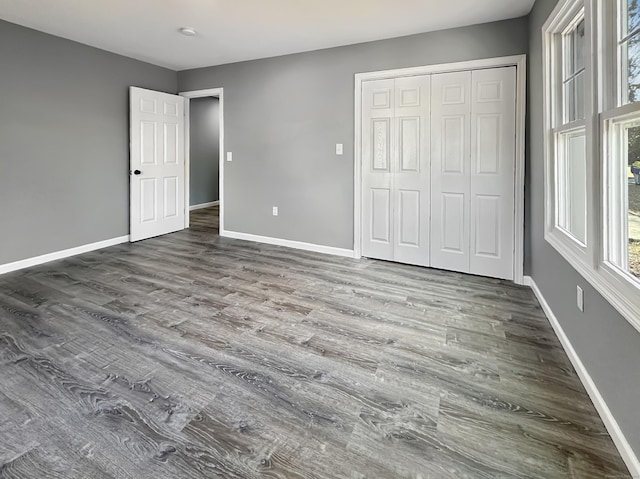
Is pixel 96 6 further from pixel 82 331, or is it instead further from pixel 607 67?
pixel 607 67

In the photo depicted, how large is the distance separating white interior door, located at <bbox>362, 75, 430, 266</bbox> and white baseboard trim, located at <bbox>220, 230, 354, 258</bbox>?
0.36 m

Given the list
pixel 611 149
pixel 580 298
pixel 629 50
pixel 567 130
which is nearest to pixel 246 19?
pixel 567 130

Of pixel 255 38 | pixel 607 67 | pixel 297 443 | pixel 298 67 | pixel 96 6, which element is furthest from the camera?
pixel 298 67

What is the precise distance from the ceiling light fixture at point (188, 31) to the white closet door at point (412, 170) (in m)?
2.20

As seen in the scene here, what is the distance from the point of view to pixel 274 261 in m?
4.23

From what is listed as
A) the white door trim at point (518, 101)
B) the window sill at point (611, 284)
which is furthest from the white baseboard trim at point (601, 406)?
the white door trim at point (518, 101)

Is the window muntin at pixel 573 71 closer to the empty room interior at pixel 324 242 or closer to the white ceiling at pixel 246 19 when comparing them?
the empty room interior at pixel 324 242

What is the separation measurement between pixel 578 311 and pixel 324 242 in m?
2.97

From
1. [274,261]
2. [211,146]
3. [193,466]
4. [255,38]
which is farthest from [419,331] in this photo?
[211,146]

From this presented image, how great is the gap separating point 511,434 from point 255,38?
420 cm

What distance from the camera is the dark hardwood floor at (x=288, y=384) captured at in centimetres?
140

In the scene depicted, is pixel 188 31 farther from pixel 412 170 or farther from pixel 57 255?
pixel 57 255

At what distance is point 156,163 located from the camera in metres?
5.32

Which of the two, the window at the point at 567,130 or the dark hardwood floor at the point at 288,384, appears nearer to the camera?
the dark hardwood floor at the point at 288,384
